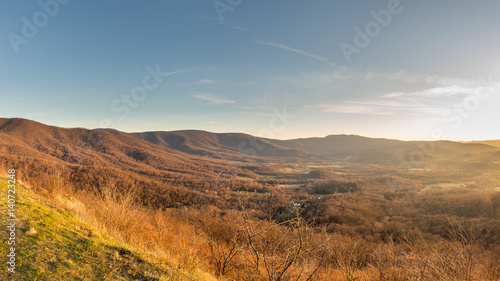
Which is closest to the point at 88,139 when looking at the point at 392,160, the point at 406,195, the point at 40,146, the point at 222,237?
the point at 40,146

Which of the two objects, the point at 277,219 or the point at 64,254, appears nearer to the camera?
the point at 64,254

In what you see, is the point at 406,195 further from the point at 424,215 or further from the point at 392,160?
the point at 392,160

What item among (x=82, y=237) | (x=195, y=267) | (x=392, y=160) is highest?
(x=82, y=237)

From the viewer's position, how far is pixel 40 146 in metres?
72.4

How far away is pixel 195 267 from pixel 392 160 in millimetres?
174726

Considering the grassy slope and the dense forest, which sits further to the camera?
the dense forest

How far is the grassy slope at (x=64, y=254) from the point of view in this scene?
2.98 meters

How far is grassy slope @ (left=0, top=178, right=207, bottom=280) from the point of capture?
2.98 metres

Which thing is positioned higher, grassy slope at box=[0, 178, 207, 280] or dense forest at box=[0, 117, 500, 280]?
grassy slope at box=[0, 178, 207, 280]

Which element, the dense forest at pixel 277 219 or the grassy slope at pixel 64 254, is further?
the dense forest at pixel 277 219

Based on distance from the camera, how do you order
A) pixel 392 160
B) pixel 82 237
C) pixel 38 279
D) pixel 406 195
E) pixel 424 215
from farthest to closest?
pixel 392 160 → pixel 406 195 → pixel 424 215 → pixel 82 237 → pixel 38 279

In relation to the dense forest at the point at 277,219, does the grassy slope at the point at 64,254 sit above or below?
above

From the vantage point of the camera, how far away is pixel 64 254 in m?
3.44

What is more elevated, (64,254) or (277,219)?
(64,254)
